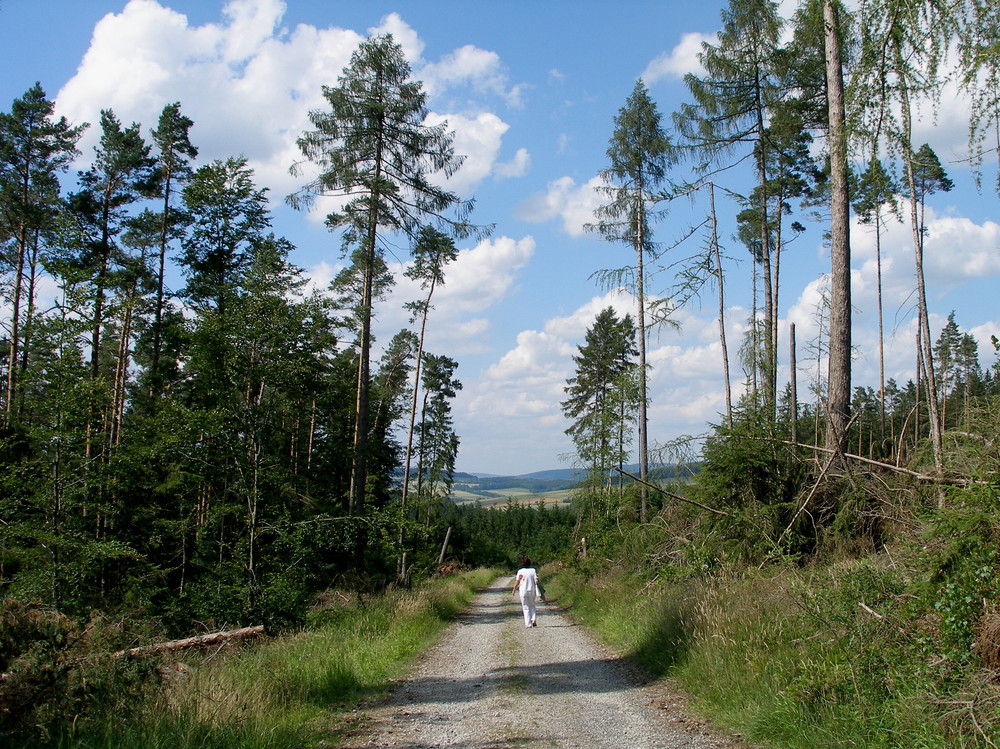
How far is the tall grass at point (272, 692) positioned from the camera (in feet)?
16.0

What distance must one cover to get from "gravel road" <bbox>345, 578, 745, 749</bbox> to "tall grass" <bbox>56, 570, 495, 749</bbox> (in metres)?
0.47

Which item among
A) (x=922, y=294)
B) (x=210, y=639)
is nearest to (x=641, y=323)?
(x=922, y=294)

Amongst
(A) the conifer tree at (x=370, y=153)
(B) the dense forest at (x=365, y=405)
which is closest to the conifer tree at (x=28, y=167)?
(B) the dense forest at (x=365, y=405)

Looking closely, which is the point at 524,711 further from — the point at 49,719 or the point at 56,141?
the point at 56,141

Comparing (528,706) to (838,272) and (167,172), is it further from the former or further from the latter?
(167,172)

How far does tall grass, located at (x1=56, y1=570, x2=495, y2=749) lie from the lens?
16.0 feet

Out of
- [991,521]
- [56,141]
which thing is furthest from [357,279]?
[991,521]

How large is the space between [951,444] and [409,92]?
13801 millimetres

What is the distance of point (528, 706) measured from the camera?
671 cm

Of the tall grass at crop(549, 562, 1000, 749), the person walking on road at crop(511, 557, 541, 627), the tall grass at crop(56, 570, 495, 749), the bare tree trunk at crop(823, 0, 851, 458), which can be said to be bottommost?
the person walking on road at crop(511, 557, 541, 627)

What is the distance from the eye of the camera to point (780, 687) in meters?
5.61

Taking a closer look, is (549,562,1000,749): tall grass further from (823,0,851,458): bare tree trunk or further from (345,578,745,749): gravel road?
(823,0,851,458): bare tree trunk

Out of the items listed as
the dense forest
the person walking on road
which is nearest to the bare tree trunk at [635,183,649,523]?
the dense forest

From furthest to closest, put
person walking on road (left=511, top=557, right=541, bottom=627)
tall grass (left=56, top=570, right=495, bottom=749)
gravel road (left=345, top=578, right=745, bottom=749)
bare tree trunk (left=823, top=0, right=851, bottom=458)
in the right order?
1. person walking on road (left=511, top=557, right=541, bottom=627)
2. bare tree trunk (left=823, top=0, right=851, bottom=458)
3. gravel road (left=345, top=578, right=745, bottom=749)
4. tall grass (left=56, top=570, right=495, bottom=749)
